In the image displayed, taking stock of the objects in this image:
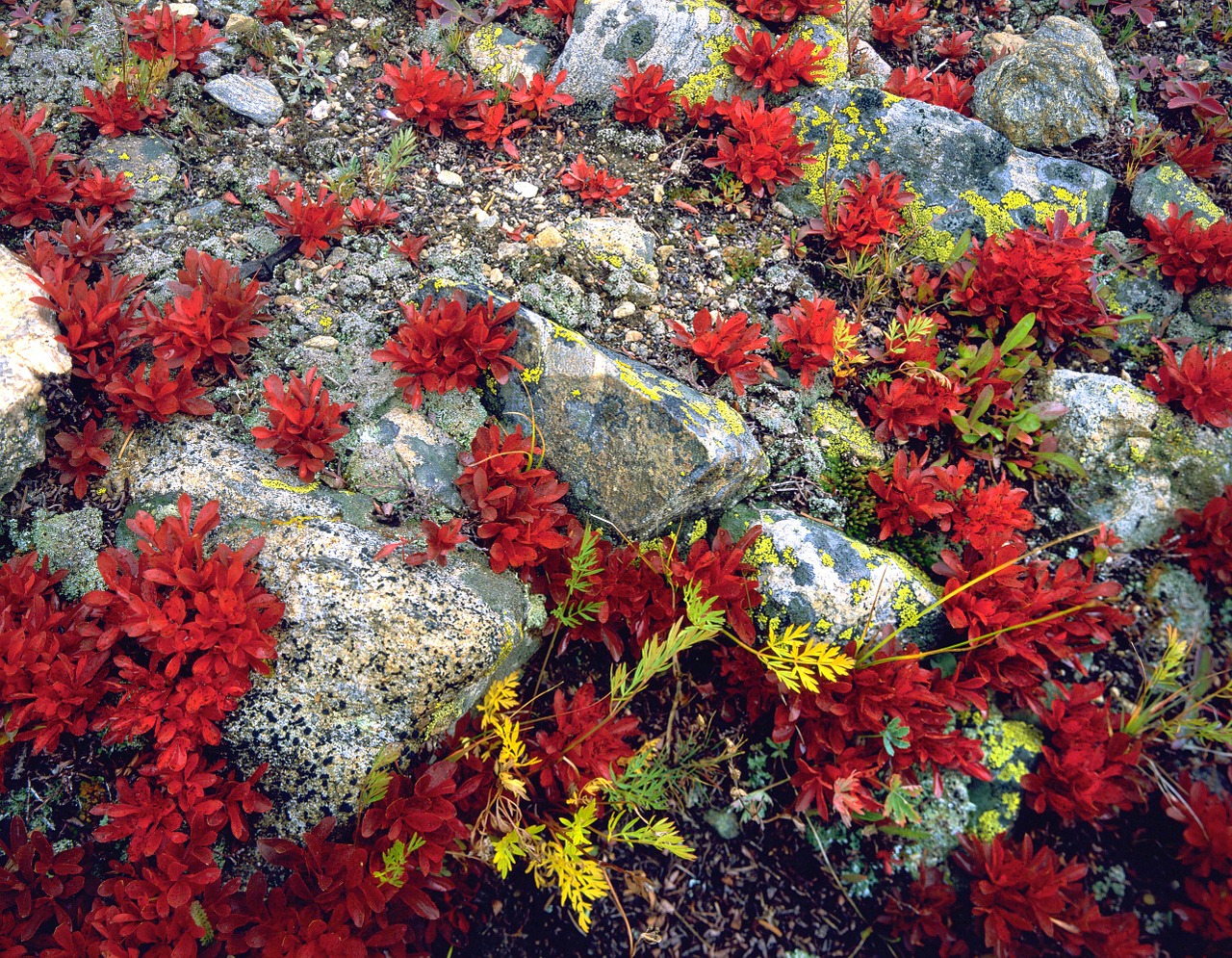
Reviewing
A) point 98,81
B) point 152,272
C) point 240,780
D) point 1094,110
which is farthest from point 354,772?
point 1094,110

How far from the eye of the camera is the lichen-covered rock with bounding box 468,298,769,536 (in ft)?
12.0

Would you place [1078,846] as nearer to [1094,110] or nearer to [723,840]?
[723,840]

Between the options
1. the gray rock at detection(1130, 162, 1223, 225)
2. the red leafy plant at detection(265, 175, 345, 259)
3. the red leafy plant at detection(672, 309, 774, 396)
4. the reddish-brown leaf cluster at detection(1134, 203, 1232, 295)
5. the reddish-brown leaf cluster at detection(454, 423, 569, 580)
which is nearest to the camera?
the reddish-brown leaf cluster at detection(454, 423, 569, 580)

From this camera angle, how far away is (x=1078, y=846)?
343 centimetres

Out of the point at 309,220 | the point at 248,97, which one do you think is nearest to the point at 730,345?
the point at 309,220

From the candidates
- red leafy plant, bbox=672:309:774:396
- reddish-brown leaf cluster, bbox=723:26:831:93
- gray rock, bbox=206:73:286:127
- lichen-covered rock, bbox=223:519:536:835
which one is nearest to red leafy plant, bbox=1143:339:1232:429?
red leafy plant, bbox=672:309:774:396

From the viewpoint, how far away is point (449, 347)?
→ 12.4ft

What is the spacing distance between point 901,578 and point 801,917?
165 cm

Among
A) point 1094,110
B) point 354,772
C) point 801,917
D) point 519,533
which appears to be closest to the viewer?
point 354,772

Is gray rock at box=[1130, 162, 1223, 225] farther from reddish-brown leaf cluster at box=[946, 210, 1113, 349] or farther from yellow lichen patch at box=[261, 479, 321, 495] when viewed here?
yellow lichen patch at box=[261, 479, 321, 495]

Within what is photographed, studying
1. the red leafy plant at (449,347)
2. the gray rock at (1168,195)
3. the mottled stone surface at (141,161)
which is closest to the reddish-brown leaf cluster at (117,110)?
the mottled stone surface at (141,161)

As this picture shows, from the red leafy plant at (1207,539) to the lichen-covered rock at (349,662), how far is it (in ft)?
11.6

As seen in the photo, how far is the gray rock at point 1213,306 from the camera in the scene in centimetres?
457

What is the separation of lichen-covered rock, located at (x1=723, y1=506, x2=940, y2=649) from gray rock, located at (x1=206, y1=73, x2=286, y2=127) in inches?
164
